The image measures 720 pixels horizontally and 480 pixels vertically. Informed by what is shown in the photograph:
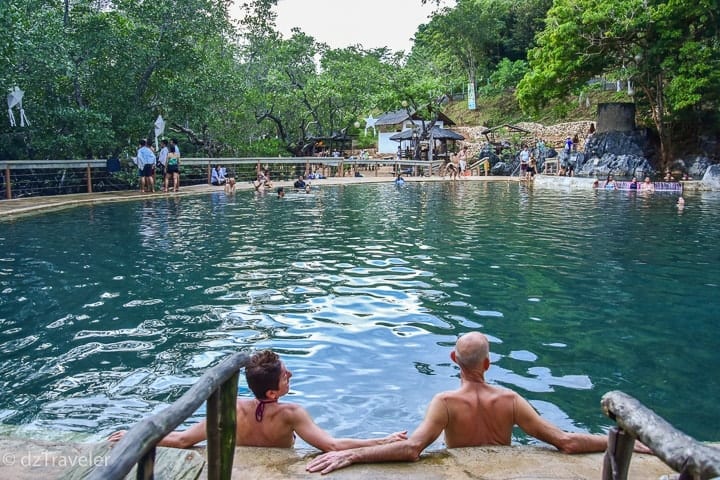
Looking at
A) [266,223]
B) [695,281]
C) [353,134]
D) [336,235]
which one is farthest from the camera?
[353,134]

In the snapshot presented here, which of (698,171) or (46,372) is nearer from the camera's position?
(46,372)

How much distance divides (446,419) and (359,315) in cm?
329

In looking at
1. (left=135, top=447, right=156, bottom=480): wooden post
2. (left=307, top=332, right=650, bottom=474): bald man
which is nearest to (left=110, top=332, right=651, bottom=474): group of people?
(left=307, top=332, right=650, bottom=474): bald man

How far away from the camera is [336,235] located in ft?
41.1

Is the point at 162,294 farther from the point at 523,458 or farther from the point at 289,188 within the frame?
the point at 289,188

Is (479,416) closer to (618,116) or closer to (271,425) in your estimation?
(271,425)

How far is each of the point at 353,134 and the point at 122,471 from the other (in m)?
45.2

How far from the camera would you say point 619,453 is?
2.46 metres

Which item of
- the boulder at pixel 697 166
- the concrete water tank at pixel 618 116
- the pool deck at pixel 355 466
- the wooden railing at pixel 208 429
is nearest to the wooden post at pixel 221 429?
the wooden railing at pixel 208 429

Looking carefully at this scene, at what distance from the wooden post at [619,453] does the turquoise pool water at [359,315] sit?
1723 millimetres

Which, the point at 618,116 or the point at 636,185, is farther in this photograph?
the point at 618,116

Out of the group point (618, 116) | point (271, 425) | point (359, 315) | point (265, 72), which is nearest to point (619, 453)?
point (271, 425)

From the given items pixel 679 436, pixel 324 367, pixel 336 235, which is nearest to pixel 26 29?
pixel 336 235

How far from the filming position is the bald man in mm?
3504
